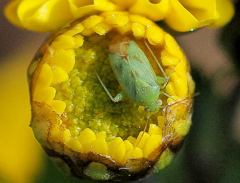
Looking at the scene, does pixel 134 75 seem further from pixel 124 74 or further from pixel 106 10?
pixel 106 10

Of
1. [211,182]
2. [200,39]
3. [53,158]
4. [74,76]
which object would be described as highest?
[74,76]

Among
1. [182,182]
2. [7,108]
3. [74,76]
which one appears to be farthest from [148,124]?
[7,108]

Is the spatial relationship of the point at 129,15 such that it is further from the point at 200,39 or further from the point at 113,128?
the point at 200,39

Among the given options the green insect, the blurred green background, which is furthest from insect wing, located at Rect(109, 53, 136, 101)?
the blurred green background

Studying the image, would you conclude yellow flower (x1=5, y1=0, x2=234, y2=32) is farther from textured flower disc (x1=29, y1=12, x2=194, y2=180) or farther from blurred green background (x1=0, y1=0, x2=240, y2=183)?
blurred green background (x1=0, y1=0, x2=240, y2=183)

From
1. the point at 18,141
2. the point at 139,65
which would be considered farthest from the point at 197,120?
the point at 18,141
